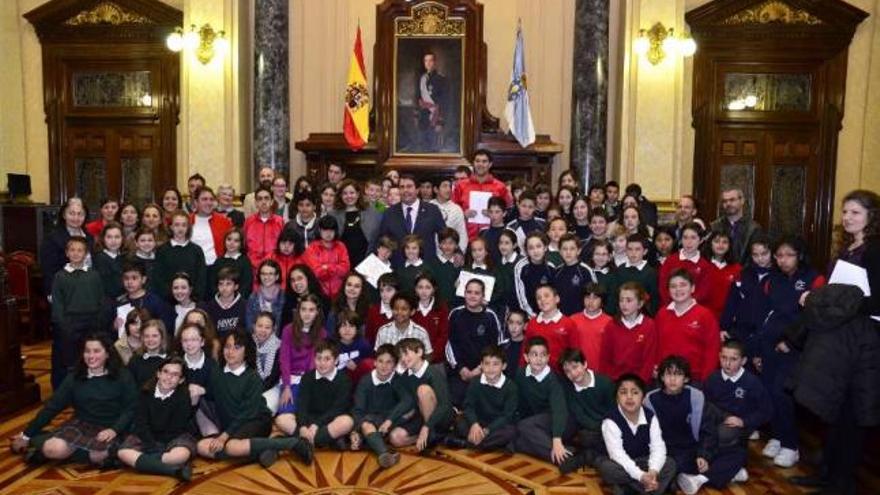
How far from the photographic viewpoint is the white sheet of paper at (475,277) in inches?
235

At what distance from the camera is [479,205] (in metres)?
7.57

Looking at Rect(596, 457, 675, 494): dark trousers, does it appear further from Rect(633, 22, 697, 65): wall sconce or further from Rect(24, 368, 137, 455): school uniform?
Rect(633, 22, 697, 65): wall sconce

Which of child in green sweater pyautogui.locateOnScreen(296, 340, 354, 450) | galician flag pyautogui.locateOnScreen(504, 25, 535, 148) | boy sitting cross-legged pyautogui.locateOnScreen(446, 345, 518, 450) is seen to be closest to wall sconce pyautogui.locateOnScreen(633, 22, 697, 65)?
galician flag pyautogui.locateOnScreen(504, 25, 535, 148)

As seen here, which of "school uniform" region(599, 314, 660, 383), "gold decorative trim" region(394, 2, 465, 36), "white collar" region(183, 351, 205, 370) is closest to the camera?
"white collar" region(183, 351, 205, 370)

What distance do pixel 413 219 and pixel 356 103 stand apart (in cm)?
370

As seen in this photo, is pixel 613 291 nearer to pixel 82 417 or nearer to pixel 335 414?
pixel 335 414

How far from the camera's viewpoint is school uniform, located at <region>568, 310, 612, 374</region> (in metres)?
5.52

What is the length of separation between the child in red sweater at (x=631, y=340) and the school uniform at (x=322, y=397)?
1.94 metres

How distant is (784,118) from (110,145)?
34.0ft

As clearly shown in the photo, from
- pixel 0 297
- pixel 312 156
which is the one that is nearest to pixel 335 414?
pixel 0 297

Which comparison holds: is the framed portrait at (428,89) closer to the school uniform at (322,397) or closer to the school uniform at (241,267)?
the school uniform at (241,267)

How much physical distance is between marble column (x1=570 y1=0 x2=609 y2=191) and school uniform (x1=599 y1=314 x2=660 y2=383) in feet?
16.8

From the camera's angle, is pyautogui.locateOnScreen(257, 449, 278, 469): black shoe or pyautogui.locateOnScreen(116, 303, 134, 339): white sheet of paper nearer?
pyautogui.locateOnScreen(257, 449, 278, 469): black shoe

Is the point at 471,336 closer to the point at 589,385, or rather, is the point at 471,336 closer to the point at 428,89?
the point at 589,385
